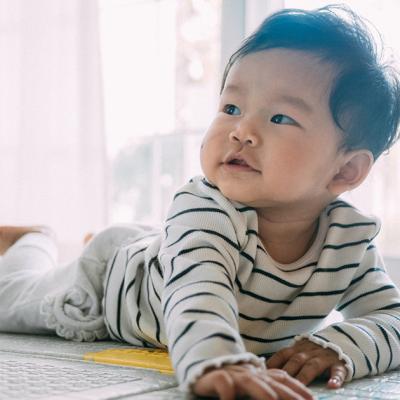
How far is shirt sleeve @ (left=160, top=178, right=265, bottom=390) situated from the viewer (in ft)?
2.33

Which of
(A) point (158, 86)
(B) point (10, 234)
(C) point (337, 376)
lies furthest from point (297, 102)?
(A) point (158, 86)

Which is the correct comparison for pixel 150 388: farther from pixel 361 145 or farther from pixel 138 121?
pixel 138 121

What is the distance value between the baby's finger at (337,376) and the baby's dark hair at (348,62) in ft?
1.00

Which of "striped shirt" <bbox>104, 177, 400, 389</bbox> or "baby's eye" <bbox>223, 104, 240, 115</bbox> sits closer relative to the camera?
"striped shirt" <bbox>104, 177, 400, 389</bbox>

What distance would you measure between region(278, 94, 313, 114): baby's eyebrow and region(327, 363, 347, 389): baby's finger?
316 mm

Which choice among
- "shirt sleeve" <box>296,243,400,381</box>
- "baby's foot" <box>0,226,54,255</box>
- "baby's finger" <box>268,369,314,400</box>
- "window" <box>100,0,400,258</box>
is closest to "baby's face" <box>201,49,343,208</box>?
"shirt sleeve" <box>296,243,400,381</box>

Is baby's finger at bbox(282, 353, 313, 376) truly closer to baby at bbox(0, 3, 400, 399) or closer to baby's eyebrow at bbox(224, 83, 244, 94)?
baby at bbox(0, 3, 400, 399)

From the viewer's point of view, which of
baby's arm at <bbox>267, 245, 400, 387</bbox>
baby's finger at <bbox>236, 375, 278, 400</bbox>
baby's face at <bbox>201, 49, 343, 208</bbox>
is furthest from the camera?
baby's face at <bbox>201, 49, 343, 208</bbox>

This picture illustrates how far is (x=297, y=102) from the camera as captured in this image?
0.99m

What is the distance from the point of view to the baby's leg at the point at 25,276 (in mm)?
1363

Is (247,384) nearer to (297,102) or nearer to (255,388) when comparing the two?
(255,388)

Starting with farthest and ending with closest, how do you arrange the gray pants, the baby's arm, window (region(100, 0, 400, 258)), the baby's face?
window (region(100, 0, 400, 258)), the gray pants, the baby's face, the baby's arm

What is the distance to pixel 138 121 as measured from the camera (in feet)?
7.27

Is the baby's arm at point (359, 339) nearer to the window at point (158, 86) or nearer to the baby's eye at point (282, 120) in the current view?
the baby's eye at point (282, 120)
